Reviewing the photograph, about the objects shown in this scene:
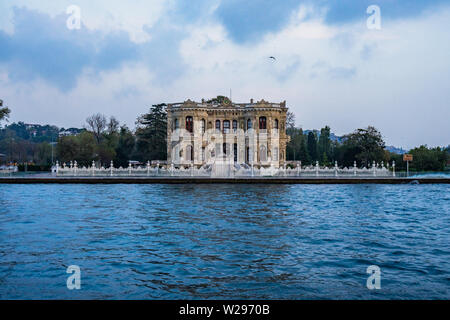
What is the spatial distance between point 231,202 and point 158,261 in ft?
38.8

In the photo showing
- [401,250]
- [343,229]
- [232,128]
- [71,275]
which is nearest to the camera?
[71,275]

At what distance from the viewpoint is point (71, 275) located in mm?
8375

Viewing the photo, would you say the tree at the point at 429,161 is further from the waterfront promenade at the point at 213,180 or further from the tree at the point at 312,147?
the waterfront promenade at the point at 213,180

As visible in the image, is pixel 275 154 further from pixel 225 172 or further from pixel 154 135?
pixel 154 135

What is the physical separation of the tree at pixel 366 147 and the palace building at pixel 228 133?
11170 millimetres

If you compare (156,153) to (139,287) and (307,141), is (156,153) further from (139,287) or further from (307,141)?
(139,287)

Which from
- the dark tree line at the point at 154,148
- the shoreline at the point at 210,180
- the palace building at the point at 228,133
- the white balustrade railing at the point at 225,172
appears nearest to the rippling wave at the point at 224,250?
the shoreline at the point at 210,180

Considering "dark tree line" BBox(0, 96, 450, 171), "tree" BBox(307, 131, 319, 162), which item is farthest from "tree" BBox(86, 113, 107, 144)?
"tree" BBox(307, 131, 319, 162)

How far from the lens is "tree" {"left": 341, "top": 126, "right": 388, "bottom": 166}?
5238 centimetres

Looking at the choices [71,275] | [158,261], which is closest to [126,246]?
[158,261]

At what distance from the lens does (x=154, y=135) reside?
58.4 meters

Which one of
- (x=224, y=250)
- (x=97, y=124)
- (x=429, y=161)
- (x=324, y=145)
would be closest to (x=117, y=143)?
(x=97, y=124)

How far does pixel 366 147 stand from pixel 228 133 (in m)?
19.1
